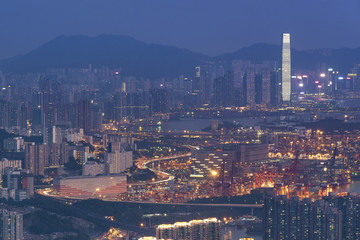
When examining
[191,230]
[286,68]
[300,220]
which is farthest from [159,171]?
[286,68]

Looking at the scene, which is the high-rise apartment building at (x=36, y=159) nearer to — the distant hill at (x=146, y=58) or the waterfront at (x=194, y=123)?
the waterfront at (x=194, y=123)

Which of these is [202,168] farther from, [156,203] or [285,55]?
[285,55]

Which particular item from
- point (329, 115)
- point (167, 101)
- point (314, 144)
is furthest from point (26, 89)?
point (314, 144)

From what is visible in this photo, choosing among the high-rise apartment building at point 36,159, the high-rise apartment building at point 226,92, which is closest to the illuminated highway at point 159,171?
the high-rise apartment building at point 36,159

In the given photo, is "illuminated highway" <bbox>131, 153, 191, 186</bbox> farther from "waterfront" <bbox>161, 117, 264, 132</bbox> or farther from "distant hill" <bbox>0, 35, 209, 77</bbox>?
"distant hill" <bbox>0, 35, 209, 77</bbox>

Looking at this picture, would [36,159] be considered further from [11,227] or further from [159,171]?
[11,227]
